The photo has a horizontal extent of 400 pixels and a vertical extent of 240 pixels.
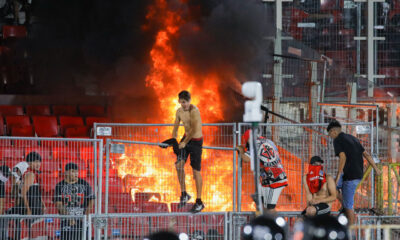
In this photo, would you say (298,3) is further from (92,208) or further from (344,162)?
(92,208)

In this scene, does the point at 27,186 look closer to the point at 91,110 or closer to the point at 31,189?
the point at 31,189

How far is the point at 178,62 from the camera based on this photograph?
14945 mm

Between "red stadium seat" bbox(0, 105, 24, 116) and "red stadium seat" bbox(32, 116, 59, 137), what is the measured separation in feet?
3.36

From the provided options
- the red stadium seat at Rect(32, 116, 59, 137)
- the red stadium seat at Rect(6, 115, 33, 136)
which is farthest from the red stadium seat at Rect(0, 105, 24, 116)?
the red stadium seat at Rect(32, 116, 59, 137)

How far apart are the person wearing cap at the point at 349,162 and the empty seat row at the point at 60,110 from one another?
8.29 meters

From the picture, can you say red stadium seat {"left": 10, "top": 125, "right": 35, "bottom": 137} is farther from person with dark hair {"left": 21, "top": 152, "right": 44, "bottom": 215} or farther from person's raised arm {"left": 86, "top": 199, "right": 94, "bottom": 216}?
person's raised arm {"left": 86, "top": 199, "right": 94, "bottom": 216}

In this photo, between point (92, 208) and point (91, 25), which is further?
point (91, 25)

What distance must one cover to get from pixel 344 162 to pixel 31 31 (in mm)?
11520

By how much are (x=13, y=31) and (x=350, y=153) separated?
1123 centimetres

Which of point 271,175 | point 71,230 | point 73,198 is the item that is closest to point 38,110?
point 73,198

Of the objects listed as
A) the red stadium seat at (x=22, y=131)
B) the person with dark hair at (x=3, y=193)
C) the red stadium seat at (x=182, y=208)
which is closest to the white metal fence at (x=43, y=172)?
the person with dark hair at (x=3, y=193)

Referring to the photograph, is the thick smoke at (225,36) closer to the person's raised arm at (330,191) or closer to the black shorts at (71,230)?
the person's raised arm at (330,191)

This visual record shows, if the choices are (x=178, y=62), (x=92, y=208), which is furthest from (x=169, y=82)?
(x=92, y=208)

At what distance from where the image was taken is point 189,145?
8383 millimetres
